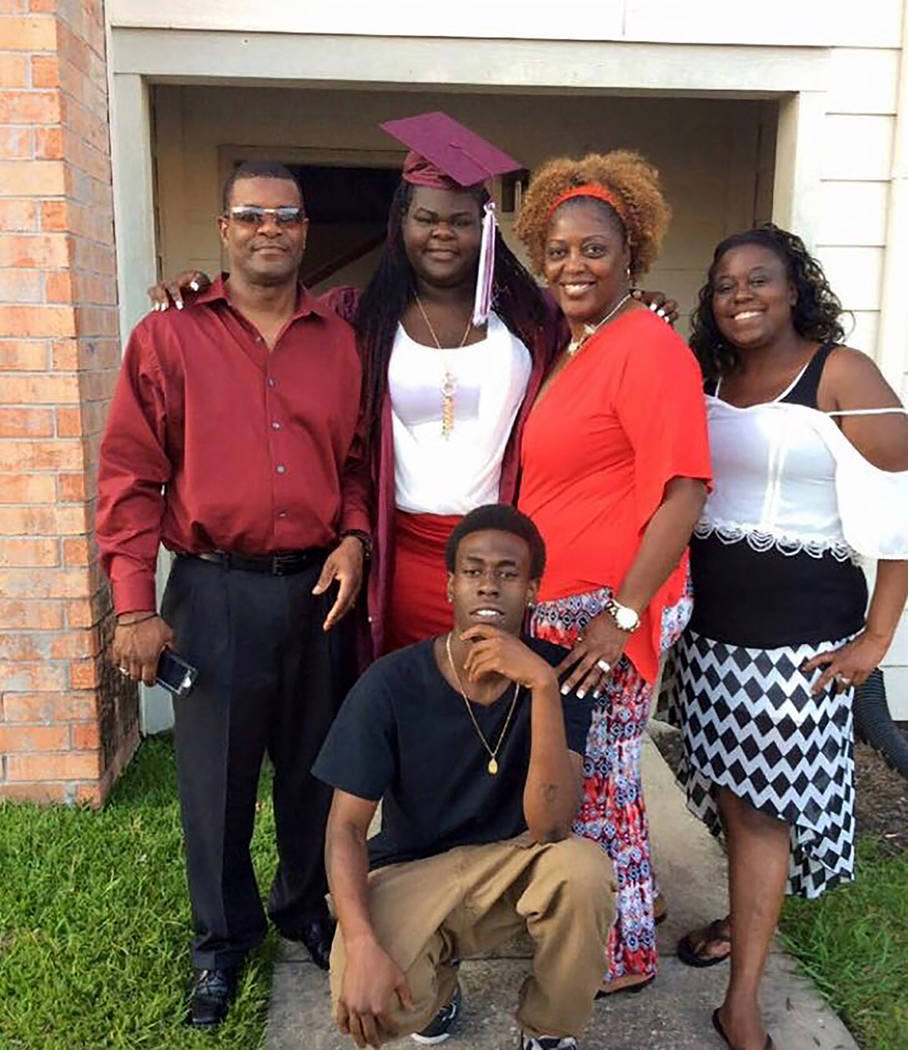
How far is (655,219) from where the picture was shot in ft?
7.96

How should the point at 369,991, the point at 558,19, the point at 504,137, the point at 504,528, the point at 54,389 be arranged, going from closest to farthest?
the point at 369,991, the point at 504,528, the point at 54,389, the point at 558,19, the point at 504,137

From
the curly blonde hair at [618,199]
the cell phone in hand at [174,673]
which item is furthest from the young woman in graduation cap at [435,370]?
the cell phone in hand at [174,673]

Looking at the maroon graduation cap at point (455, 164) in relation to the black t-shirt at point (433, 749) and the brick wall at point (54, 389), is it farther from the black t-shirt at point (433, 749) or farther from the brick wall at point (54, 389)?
the brick wall at point (54, 389)

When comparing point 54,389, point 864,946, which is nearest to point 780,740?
point 864,946

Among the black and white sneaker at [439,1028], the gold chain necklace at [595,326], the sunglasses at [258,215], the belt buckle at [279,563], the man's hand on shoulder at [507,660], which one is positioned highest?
the sunglasses at [258,215]

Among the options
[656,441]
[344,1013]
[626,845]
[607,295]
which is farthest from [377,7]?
[344,1013]

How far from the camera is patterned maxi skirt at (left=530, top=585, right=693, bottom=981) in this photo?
2400 millimetres

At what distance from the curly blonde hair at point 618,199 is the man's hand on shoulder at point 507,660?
3.06ft

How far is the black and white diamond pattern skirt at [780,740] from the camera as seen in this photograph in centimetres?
238

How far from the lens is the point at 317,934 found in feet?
9.16

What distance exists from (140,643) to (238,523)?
36 cm

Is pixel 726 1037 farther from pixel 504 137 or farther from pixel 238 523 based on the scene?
pixel 504 137

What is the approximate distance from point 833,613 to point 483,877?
38.9 inches

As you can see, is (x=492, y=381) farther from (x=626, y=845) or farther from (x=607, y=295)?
(x=626, y=845)
